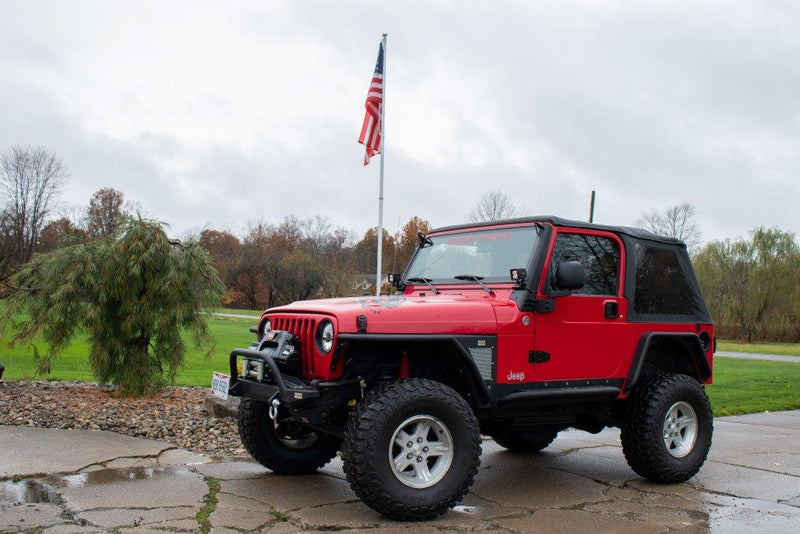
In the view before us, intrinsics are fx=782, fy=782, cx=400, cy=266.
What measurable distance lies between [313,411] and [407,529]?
3.27 feet

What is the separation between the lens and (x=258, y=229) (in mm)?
79250

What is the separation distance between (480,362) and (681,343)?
2.37m

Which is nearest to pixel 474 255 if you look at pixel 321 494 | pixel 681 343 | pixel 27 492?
pixel 681 343

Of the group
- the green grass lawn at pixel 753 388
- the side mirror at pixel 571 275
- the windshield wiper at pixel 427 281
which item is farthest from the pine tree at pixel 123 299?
the green grass lawn at pixel 753 388

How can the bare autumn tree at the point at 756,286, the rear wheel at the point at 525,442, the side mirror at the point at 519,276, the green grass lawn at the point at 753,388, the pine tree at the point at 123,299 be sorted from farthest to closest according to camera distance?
the bare autumn tree at the point at 756,286 → the green grass lawn at the point at 753,388 → the pine tree at the point at 123,299 → the rear wheel at the point at 525,442 → the side mirror at the point at 519,276

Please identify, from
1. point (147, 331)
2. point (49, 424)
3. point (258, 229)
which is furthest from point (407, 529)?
point (258, 229)

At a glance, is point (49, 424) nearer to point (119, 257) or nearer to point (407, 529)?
point (119, 257)

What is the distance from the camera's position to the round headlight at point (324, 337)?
209 inches

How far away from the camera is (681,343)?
6.95 m

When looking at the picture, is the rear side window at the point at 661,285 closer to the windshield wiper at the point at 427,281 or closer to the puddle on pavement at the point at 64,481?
the windshield wiper at the point at 427,281

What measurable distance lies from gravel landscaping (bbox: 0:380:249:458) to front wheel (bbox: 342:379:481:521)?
2.36 meters

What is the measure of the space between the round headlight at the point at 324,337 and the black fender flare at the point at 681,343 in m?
2.56

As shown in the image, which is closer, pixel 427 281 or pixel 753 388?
pixel 427 281

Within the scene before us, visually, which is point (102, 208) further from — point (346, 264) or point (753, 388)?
point (753, 388)
